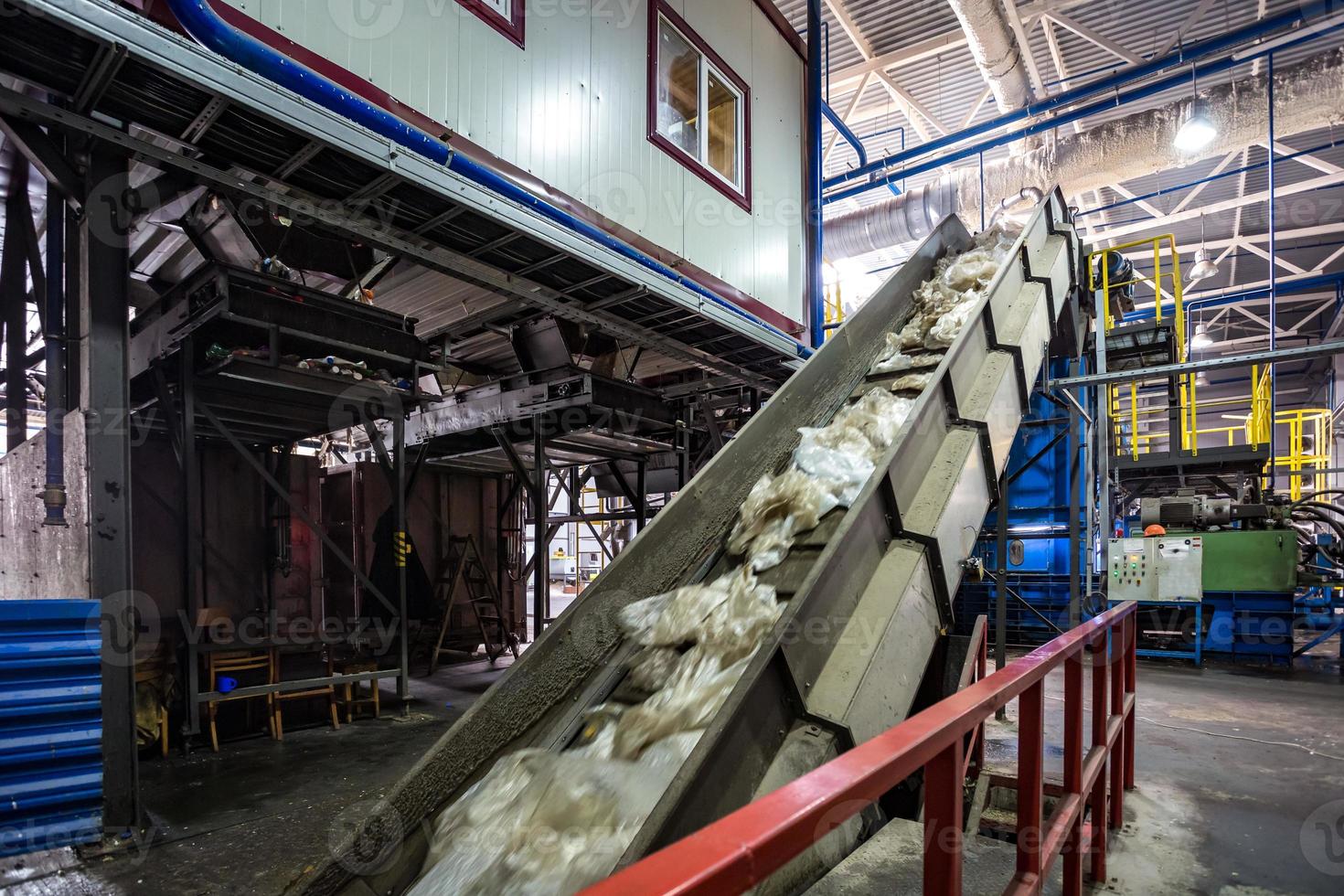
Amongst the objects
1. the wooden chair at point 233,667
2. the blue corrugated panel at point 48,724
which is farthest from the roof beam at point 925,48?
the blue corrugated panel at point 48,724

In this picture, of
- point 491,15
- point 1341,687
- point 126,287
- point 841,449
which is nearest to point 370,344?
point 126,287

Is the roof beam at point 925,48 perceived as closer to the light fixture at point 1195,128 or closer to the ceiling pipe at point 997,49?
the ceiling pipe at point 997,49

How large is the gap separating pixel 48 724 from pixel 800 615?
383cm

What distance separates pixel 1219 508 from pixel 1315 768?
216 inches

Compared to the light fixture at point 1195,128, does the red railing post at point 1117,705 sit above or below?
below

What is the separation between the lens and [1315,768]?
16.6 ft

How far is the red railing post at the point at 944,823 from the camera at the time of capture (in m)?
1.42

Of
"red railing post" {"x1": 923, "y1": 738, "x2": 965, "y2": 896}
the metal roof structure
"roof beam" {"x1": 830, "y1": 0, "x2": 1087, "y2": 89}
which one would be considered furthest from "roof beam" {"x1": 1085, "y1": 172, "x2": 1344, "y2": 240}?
"red railing post" {"x1": 923, "y1": 738, "x2": 965, "y2": 896}

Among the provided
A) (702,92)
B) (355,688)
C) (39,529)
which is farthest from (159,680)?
(702,92)

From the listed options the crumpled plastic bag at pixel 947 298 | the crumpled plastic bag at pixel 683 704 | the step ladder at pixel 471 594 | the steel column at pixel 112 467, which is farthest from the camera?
the step ladder at pixel 471 594

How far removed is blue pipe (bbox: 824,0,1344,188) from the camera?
763cm

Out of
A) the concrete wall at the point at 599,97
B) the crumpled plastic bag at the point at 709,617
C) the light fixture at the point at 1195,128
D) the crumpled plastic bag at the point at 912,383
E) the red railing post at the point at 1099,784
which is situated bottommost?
the red railing post at the point at 1099,784

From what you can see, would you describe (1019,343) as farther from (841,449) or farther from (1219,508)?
(1219,508)

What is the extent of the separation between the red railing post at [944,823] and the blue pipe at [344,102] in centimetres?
407
